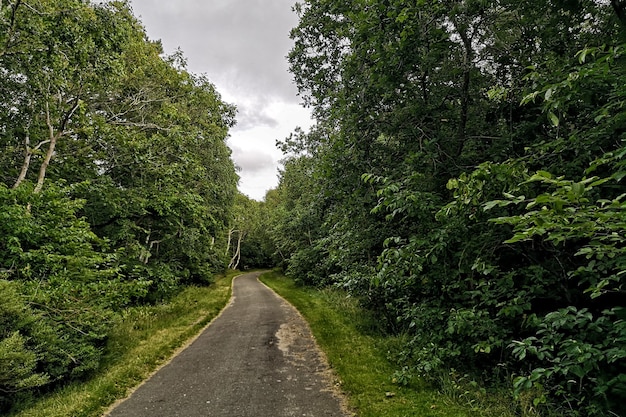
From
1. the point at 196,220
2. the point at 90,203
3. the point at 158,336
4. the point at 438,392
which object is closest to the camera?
the point at 438,392

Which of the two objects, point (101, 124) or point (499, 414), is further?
point (101, 124)

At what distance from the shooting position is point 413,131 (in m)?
5.95

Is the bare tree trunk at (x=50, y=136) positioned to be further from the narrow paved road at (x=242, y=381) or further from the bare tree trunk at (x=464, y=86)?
the bare tree trunk at (x=464, y=86)

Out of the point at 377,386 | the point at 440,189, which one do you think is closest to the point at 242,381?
the point at 377,386

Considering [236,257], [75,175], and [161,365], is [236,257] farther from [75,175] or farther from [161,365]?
[161,365]

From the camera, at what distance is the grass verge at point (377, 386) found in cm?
437

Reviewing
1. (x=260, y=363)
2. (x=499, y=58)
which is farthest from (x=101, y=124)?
(x=499, y=58)

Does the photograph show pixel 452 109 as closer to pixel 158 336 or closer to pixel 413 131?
pixel 413 131

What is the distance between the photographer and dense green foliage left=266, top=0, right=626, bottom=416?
144 inches

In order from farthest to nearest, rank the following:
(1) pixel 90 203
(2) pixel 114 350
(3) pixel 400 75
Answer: (1) pixel 90 203, (2) pixel 114 350, (3) pixel 400 75

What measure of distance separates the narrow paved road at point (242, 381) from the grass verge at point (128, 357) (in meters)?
0.32

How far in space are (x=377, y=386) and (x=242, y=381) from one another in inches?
101

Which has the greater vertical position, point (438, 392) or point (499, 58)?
point (499, 58)

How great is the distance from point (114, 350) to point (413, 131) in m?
8.42
